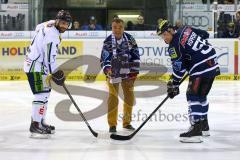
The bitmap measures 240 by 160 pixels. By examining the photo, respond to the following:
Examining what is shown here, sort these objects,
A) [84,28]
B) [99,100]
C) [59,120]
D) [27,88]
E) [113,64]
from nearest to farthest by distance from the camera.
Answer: [113,64] < [59,120] < [99,100] < [27,88] < [84,28]

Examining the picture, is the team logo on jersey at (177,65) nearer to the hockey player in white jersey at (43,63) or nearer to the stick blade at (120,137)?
the stick blade at (120,137)

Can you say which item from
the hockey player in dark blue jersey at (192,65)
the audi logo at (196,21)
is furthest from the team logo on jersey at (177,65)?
the audi logo at (196,21)

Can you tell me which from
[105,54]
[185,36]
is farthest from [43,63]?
[185,36]

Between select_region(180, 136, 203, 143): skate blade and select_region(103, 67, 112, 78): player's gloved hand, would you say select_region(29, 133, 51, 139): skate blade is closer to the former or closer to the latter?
select_region(103, 67, 112, 78): player's gloved hand

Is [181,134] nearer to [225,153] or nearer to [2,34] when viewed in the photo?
[225,153]

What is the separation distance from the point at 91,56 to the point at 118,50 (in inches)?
255

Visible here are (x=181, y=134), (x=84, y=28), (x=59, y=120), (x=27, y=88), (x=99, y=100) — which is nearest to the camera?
(x=181, y=134)

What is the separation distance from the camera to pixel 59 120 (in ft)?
22.4

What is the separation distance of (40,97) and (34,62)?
1.17ft

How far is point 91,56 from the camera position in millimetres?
12484

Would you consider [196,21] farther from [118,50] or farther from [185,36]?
[185,36]

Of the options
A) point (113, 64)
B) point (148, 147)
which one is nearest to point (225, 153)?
point (148, 147)

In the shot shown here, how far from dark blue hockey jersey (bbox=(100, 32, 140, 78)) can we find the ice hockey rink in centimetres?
74

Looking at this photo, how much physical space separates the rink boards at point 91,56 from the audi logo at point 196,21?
93 cm
